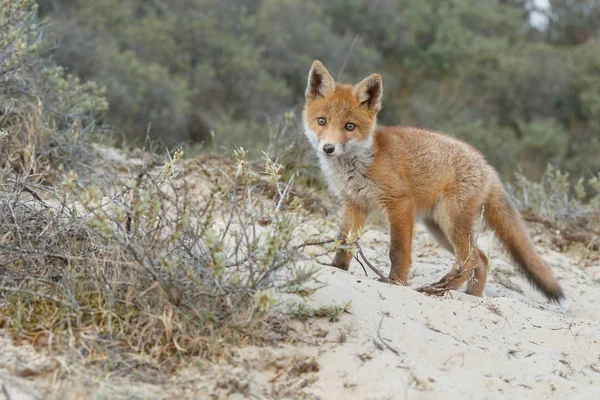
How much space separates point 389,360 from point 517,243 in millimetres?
2726

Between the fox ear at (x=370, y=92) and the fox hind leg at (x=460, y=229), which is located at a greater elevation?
the fox ear at (x=370, y=92)

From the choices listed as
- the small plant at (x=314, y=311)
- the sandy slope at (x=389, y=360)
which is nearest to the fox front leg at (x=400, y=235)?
the sandy slope at (x=389, y=360)

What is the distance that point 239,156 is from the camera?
4078 millimetres

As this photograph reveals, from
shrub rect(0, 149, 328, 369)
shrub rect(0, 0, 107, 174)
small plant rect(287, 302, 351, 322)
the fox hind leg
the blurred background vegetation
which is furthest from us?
the blurred background vegetation

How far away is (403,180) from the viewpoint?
5.33 metres

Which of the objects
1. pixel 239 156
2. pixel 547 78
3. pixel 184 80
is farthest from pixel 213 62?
pixel 239 156

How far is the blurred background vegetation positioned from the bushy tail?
238 inches

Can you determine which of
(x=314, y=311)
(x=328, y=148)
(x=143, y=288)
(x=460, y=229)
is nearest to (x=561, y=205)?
(x=460, y=229)

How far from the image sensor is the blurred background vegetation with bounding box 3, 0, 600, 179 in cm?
1262

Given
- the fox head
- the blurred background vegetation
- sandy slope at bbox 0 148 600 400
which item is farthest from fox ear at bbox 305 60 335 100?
the blurred background vegetation

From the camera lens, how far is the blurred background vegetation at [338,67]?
497 inches

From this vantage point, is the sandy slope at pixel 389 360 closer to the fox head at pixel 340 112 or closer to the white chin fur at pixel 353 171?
the white chin fur at pixel 353 171

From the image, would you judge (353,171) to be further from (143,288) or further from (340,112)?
(143,288)

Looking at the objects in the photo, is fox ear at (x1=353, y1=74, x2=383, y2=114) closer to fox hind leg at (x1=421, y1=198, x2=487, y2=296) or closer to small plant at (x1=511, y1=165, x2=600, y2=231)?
fox hind leg at (x1=421, y1=198, x2=487, y2=296)
